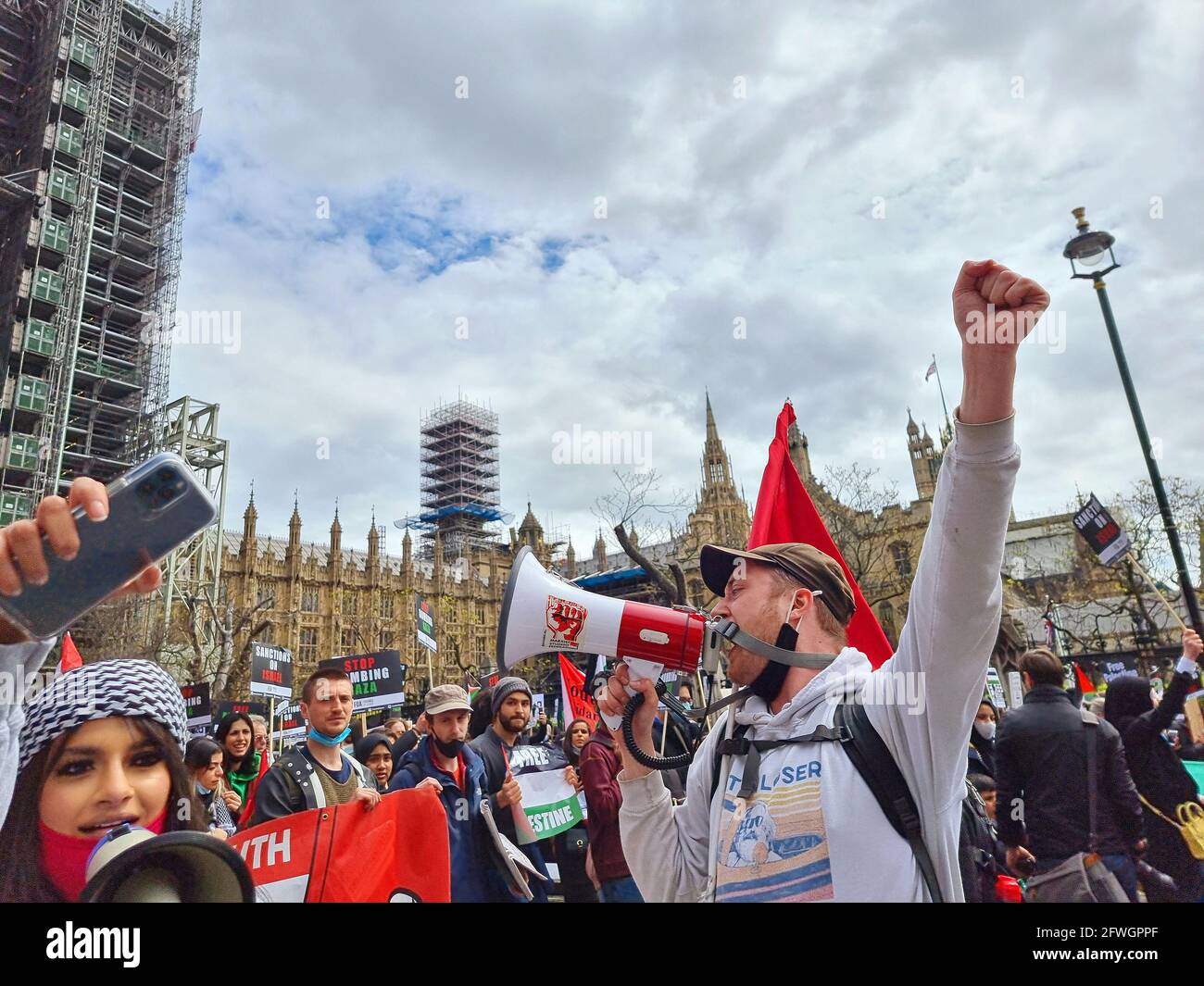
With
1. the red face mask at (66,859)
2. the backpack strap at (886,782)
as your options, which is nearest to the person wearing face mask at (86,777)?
the red face mask at (66,859)

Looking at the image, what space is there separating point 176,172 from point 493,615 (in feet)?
146

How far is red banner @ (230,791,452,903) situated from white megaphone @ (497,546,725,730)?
1.08m

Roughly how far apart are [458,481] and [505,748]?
7474cm

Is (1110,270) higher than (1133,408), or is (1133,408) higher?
(1110,270)

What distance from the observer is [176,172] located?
44.2 meters

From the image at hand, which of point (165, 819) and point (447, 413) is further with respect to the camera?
point (447, 413)

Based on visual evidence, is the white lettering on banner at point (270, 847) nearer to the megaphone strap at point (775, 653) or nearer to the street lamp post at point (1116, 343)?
the megaphone strap at point (775, 653)

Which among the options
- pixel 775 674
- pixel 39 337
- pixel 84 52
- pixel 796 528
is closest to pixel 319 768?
pixel 796 528

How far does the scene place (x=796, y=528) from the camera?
12.3 ft

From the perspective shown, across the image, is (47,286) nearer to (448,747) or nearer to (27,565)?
(448,747)

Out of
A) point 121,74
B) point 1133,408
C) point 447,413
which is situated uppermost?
point 121,74
